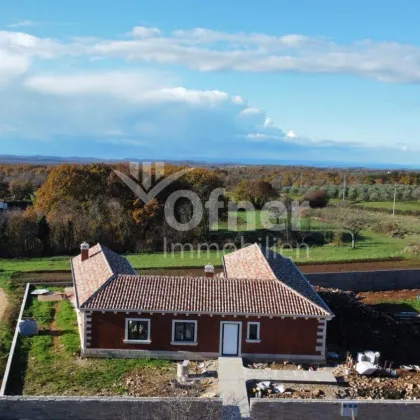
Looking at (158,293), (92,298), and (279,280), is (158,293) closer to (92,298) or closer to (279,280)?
(92,298)

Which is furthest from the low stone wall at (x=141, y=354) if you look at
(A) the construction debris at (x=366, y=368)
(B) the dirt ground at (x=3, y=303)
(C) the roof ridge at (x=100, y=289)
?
(B) the dirt ground at (x=3, y=303)

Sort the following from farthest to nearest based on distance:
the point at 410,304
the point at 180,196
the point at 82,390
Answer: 1. the point at 180,196
2. the point at 410,304
3. the point at 82,390

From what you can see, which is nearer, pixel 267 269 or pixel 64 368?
pixel 64 368

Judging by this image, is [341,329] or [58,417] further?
[341,329]

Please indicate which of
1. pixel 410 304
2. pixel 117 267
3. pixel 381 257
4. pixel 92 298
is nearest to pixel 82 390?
pixel 92 298

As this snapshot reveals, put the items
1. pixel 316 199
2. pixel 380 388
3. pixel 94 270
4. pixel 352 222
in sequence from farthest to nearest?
pixel 316 199, pixel 352 222, pixel 94 270, pixel 380 388

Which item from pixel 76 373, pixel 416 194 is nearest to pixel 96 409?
pixel 76 373

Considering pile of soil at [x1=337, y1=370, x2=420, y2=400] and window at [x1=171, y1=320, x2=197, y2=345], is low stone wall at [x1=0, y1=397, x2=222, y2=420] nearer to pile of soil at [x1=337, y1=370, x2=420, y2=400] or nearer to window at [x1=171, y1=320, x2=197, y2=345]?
pile of soil at [x1=337, y1=370, x2=420, y2=400]

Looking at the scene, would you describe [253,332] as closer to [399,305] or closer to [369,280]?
[399,305]
